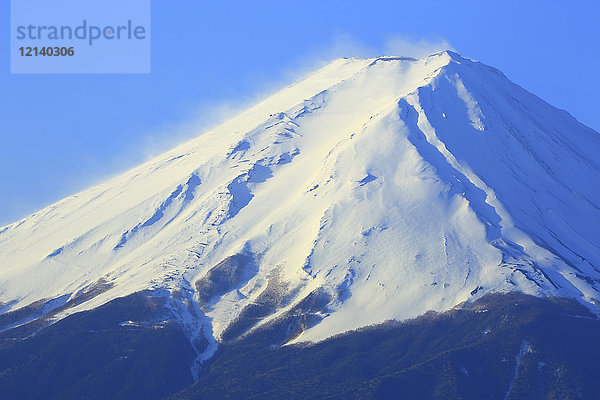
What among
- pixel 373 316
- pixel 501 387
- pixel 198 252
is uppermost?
pixel 198 252

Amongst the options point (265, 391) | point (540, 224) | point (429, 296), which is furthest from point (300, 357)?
point (540, 224)

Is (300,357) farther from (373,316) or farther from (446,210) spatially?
(446,210)

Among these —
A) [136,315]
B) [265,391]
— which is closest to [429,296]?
[265,391]

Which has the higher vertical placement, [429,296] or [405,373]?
[429,296]

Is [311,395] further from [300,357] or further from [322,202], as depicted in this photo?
[322,202]

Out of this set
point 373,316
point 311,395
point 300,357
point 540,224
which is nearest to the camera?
point 311,395

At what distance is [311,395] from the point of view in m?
140

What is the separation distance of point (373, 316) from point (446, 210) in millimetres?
35920

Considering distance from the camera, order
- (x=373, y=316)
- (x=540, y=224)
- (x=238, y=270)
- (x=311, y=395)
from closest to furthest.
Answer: (x=311, y=395) → (x=373, y=316) → (x=238, y=270) → (x=540, y=224)

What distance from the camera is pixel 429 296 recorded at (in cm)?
16475

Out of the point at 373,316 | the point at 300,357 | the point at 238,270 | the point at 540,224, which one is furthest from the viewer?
the point at 540,224

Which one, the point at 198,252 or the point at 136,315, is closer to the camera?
the point at 136,315

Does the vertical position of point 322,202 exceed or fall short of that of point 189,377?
it exceeds it

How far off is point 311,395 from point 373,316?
2592cm
